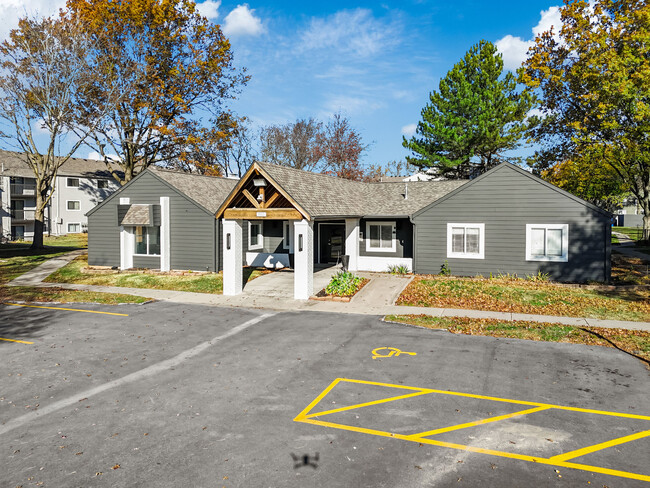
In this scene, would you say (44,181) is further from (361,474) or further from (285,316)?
(361,474)

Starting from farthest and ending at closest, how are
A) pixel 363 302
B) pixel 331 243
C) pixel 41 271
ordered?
pixel 331 243, pixel 41 271, pixel 363 302

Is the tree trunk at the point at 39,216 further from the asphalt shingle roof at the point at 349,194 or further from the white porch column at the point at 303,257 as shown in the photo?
the white porch column at the point at 303,257

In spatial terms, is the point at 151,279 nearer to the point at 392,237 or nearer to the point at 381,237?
the point at 381,237

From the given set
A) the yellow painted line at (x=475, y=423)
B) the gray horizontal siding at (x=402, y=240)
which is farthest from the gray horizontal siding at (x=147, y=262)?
the yellow painted line at (x=475, y=423)

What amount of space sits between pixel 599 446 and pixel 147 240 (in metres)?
24.7

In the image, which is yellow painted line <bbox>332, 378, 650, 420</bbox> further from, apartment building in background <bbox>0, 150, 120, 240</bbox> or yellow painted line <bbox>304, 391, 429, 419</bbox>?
apartment building in background <bbox>0, 150, 120, 240</bbox>

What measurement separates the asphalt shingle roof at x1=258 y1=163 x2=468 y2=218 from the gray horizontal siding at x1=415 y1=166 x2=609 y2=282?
2.33 m

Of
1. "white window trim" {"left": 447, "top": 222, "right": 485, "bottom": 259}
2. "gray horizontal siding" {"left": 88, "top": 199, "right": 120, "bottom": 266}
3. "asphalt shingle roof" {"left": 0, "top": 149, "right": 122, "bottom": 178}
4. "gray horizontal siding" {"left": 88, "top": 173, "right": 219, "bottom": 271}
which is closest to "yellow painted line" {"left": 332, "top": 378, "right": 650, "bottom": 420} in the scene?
"white window trim" {"left": 447, "top": 222, "right": 485, "bottom": 259}

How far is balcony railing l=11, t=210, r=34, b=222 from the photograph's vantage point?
53750 millimetres

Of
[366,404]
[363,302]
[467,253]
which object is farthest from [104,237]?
[366,404]

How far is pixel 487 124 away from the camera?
135 feet

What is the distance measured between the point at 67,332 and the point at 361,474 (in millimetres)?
11442

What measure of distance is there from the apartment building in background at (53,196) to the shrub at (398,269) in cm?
4764

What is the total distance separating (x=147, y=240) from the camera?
26.0 meters
